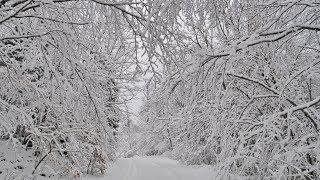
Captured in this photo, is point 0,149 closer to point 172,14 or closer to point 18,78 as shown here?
point 18,78

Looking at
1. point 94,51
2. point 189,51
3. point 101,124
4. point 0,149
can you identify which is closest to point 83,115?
point 101,124

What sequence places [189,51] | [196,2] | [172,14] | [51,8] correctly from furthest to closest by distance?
[51,8] → [189,51] → [196,2] → [172,14]

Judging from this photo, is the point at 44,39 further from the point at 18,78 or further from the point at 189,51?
the point at 189,51

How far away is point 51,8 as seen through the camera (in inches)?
196

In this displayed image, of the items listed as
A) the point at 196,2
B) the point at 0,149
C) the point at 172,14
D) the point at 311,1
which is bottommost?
the point at 0,149

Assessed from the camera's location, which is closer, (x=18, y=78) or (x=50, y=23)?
(x=50, y=23)

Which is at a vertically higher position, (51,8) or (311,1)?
(311,1)


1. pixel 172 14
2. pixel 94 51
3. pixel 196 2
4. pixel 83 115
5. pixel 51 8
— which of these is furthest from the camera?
pixel 83 115

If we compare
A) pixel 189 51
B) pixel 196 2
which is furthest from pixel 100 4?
pixel 196 2

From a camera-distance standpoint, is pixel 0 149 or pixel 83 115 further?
pixel 0 149

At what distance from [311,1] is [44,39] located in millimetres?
3395

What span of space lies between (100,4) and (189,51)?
3.92 feet

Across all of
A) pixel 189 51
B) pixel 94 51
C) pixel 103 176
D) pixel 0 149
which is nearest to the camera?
pixel 189 51

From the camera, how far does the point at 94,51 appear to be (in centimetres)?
546
